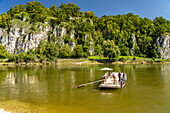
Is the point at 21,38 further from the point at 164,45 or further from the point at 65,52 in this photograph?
the point at 164,45

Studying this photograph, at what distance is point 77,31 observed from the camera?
152500mm

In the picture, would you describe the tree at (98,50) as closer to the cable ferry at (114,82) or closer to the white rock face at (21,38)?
the white rock face at (21,38)

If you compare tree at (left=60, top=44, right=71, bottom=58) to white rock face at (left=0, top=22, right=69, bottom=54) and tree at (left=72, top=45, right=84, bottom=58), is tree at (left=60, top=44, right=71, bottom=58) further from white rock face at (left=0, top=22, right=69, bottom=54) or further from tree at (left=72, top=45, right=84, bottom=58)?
white rock face at (left=0, top=22, right=69, bottom=54)

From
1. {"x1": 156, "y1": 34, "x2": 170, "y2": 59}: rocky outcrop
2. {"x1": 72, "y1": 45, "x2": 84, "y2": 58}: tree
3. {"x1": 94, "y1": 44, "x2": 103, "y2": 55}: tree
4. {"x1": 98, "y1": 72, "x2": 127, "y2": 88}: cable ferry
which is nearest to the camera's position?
{"x1": 98, "y1": 72, "x2": 127, "y2": 88}: cable ferry

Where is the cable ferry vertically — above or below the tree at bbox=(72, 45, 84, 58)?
below

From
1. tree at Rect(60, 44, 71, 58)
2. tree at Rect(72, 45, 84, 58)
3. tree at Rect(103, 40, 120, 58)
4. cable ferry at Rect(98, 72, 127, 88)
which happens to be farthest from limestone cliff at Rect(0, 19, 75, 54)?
cable ferry at Rect(98, 72, 127, 88)

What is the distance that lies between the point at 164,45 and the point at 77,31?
94.2 meters

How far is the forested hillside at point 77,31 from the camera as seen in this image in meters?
126

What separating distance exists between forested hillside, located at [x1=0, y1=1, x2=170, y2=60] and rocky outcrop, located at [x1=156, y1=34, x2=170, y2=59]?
113 inches

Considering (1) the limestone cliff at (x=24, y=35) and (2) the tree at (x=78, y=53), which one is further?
(1) the limestone cliff at (x=24, y=35)

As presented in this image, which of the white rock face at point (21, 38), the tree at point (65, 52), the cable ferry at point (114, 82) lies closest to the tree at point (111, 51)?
the tree at point (65, 52)

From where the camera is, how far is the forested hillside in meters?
126

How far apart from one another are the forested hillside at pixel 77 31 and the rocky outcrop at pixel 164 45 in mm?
2868

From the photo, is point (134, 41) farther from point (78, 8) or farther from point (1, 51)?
point (1, 51)
